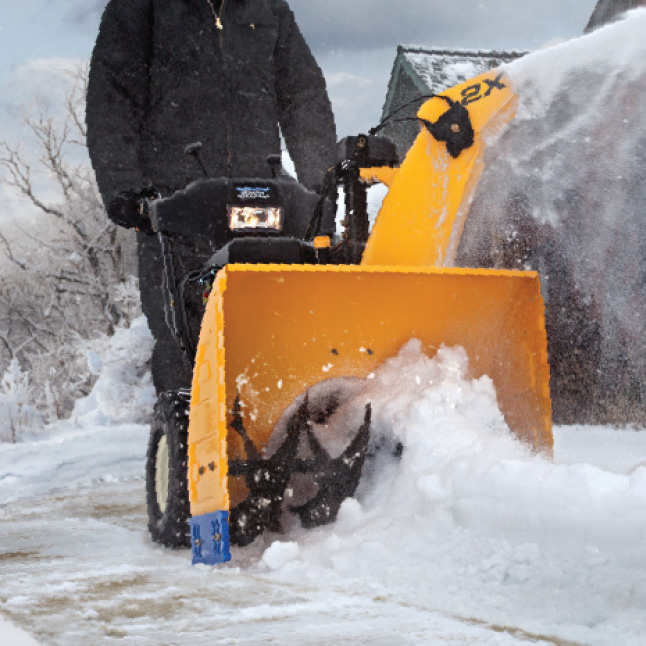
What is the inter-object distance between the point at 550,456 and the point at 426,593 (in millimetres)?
1237

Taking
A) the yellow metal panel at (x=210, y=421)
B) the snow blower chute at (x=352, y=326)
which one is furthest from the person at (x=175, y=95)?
the yellow metal panel at (x=210, y=421)

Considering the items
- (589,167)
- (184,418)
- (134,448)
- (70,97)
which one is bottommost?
(134,448)

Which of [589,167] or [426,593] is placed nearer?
[426,593]

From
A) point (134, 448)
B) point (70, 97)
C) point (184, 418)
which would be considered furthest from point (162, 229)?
point (70, 97)

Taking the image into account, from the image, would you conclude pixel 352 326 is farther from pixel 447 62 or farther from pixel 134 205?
pixel 447 62

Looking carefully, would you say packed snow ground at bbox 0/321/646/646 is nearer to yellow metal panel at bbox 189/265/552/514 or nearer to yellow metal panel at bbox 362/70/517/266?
yellow metal panel at bbox 189/265/552/514

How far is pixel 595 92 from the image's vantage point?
2.73 m

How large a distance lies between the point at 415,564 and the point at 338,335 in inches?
34.9

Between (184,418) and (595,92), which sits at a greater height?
(595,92)

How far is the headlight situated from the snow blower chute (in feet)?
0.55

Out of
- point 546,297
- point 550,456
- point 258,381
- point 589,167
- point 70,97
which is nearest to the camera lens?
point 258,381

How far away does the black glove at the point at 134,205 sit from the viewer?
3.11m

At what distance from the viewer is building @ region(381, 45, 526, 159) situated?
15961 millimetres

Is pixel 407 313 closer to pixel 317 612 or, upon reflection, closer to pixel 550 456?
pixel 550 456
